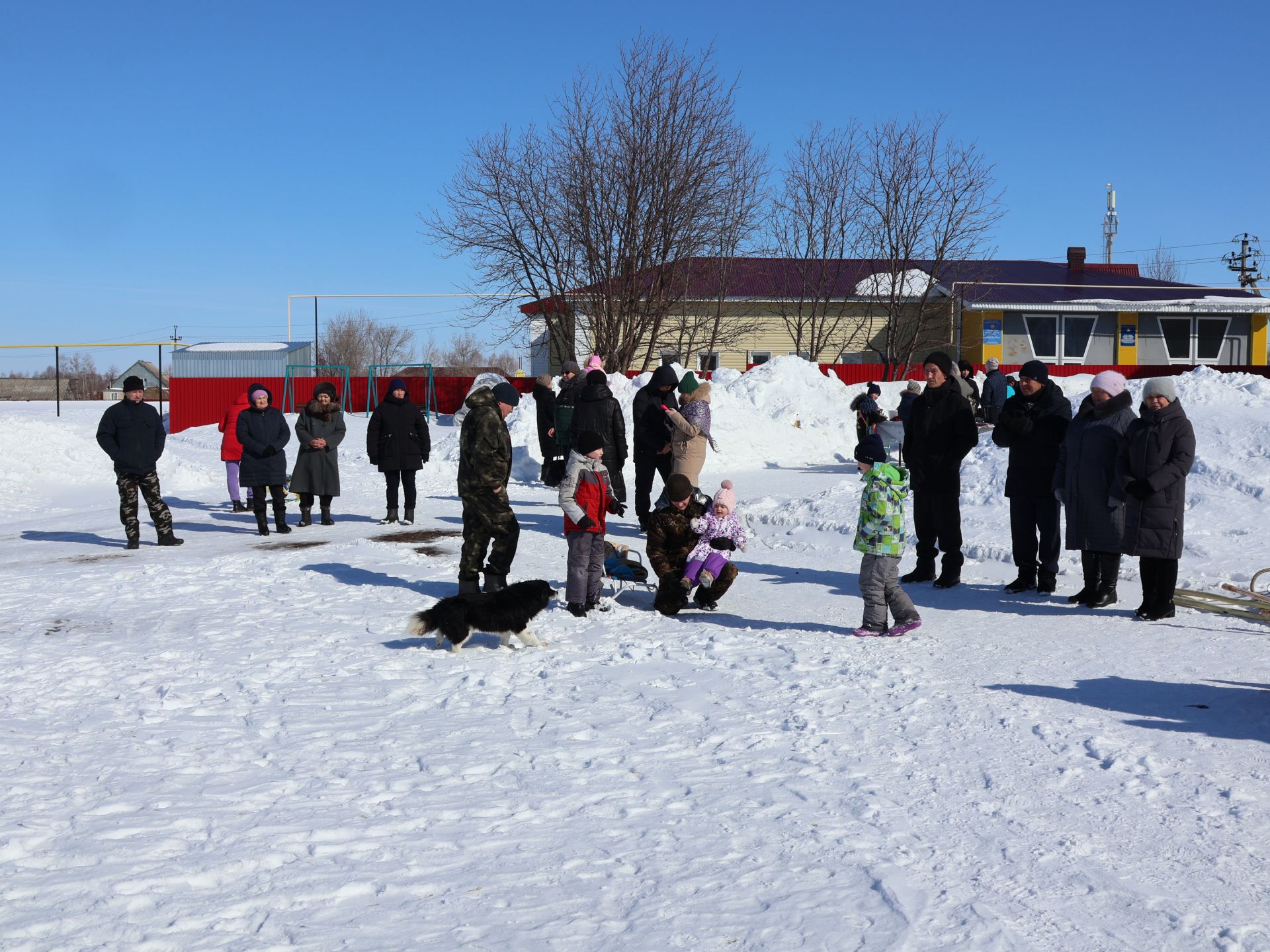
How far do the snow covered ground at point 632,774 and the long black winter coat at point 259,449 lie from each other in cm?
309

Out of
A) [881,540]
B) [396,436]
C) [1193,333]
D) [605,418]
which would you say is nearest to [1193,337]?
[1193,333]

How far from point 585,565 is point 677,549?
75 centimetres

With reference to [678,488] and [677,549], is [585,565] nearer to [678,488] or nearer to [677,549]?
[677,549]

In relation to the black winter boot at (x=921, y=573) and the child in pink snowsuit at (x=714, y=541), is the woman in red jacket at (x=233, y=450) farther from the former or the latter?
the black winter boot at (x=921, y=573)

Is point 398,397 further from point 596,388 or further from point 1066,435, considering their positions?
point 1066,435

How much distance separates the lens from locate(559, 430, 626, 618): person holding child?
768cm

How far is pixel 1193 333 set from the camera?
37656 mm

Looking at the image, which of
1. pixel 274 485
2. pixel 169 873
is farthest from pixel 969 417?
pixel 274 485

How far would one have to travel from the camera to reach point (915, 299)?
3666cm

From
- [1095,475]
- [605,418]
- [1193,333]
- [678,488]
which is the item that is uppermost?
[1193,333]

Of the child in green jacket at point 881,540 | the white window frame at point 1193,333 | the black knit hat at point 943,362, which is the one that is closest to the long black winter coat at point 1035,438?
the black knit hat at point 943,362

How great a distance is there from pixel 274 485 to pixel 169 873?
30.1 ft

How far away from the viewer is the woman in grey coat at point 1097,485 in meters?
7.79

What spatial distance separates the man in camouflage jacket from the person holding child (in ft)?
1.43
